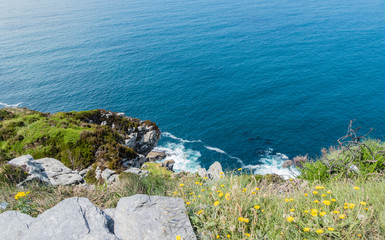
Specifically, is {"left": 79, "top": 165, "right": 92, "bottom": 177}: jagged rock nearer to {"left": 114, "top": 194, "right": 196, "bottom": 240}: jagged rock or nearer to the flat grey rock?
the flat grey rock

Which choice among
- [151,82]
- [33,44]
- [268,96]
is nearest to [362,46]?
[268,96]

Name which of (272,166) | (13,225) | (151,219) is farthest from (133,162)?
(272,166)

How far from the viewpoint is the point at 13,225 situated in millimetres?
5480

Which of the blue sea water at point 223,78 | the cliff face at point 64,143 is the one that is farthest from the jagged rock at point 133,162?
the blue sea water at point 223,78

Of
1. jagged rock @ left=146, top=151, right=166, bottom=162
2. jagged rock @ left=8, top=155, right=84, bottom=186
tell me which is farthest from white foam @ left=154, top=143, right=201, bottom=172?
jagged rock @ left=8, top=155, right=84, bottom=186

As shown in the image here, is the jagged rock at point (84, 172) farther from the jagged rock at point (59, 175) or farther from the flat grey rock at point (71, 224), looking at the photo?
the flat grey rock at point (71, 224)

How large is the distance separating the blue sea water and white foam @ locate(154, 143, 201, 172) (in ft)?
0.81

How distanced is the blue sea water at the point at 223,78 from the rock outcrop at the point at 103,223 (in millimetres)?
32022

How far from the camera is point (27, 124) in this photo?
23125mm

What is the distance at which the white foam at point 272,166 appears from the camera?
3588 centimetres

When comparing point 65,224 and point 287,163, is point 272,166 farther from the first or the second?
point 65,224

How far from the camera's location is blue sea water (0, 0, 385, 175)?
43.2 meters

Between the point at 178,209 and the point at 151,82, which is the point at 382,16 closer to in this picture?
the point at 151,82

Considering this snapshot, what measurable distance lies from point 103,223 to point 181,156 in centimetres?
3605
